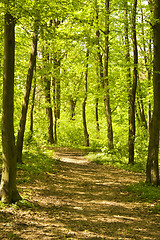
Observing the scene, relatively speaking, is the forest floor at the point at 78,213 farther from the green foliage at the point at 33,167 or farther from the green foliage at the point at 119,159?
the green foliage at the point at 119,159

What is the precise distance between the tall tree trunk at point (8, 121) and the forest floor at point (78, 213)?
442mm

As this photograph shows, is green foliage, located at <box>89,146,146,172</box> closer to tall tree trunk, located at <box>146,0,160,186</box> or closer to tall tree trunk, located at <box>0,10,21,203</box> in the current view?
tall tree trunk, located at <box>146,0,160,186</box>

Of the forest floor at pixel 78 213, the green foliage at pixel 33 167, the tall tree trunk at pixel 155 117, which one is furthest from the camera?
the green foliage at pixel 33 167

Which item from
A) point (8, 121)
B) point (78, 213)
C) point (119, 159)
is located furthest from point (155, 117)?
point (119, 159)

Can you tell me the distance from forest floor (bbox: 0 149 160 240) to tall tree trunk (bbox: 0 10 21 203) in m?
0.44

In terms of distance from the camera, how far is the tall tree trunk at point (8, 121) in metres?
6.26

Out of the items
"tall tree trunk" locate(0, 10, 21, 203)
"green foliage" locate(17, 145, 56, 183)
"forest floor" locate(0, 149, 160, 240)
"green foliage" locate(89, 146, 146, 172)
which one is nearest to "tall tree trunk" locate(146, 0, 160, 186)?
"forest floor" locate(0, 149, 160, 240)

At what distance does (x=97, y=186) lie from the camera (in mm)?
10375

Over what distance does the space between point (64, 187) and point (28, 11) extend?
20.7ft

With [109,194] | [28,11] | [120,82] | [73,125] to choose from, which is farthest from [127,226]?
[73,125]

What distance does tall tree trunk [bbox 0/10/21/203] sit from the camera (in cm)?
626

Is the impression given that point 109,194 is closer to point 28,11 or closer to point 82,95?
point 28,11

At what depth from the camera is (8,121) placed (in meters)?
6.36

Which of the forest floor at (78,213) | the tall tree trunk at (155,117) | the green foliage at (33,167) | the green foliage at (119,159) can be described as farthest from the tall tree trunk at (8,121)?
the green foliage at (119,159)
